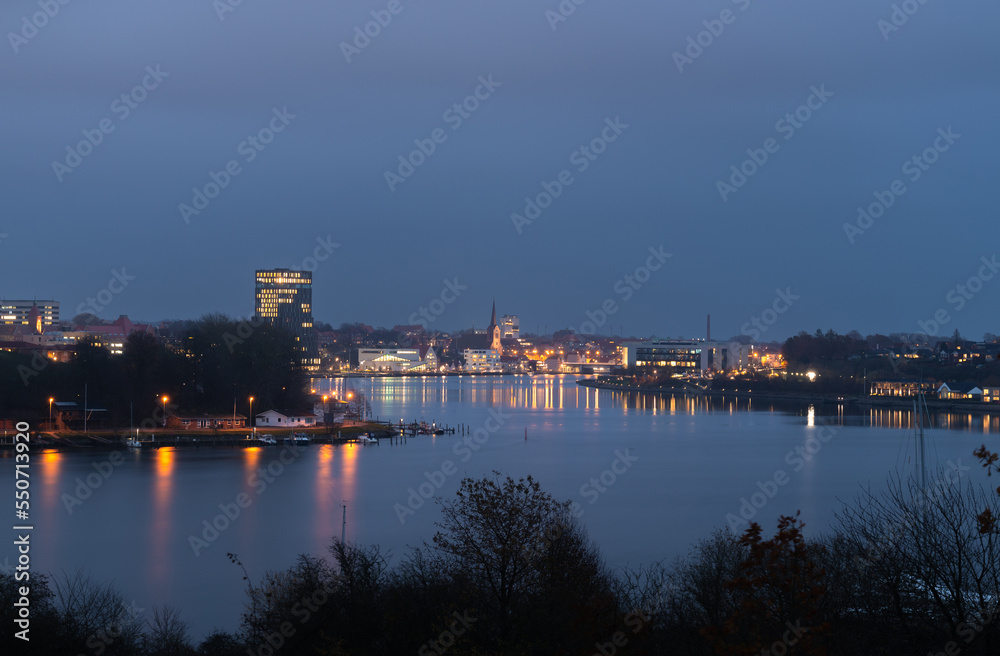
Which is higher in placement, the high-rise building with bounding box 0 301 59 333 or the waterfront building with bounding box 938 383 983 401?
the high-rise building with bounding box 0 301 59 333

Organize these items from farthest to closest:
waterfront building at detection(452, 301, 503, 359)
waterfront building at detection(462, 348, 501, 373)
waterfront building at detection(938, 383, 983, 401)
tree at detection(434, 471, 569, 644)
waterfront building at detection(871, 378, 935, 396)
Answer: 1. waterfront building at detection(452, 301, 503, 359)
2. waterfront building at detection(462, 348, 501, 373)
3. waterfront building at detection(871, 378, 935, 396)
4. waterfront building at detection(938, 383, 983, 401)
5. tree at detection(434, 471, 569, 644)

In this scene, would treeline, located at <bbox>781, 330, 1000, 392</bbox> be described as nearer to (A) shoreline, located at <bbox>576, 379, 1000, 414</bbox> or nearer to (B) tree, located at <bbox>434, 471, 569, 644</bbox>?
(A) shoreline, located at <bbox>576, 379, 1000, 414</bbox>

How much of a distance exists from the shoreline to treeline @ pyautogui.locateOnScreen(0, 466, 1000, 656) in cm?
1740

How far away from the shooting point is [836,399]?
2295 centimetres

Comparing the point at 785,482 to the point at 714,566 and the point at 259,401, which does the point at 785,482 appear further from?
the point at 259,401

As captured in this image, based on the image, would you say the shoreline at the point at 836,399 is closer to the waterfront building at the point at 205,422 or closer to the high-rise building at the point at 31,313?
the waterfront building at the point at 205,422

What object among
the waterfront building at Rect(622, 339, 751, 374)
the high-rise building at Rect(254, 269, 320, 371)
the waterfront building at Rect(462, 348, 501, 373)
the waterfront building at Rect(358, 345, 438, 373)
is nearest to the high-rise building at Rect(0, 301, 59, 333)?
the high-rise building at Rect(254, 269, 320, 371)

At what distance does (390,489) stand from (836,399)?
1725 cm

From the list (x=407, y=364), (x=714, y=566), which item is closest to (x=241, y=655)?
(x=714, y=566)

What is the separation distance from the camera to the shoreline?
19375mm

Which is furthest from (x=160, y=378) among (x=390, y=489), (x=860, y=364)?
(x=860, y=364)

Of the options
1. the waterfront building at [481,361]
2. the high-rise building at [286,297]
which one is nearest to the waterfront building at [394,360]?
the waterfront building at [481,361]

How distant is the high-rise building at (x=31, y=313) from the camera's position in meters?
33.2

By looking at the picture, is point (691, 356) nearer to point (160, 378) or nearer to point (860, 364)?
point (860, 364)
